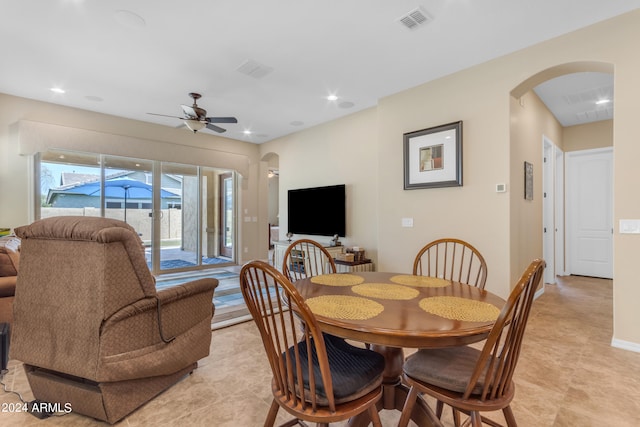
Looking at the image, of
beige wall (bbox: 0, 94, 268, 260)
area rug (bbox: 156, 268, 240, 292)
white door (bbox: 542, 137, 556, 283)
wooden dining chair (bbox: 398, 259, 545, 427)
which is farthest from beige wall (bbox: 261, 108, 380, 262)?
wooden dining chair (bbox: 398, 259, 545, 427)

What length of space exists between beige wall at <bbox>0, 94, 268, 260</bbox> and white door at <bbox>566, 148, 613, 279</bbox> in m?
6.43

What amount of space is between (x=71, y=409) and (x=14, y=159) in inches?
165

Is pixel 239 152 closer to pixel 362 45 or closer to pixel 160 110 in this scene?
pixel 160 110

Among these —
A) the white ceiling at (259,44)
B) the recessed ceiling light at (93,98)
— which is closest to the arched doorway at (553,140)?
the white ceiling at (259,44)

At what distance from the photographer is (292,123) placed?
5.40 m

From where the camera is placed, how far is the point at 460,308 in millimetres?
1364

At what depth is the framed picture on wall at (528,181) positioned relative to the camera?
11.7 ft

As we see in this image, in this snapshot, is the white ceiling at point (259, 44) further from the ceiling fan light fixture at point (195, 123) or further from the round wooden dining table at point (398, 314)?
the round wooden dining table at point (398, 314)

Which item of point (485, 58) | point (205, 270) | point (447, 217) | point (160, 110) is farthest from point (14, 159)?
point (485, 58)

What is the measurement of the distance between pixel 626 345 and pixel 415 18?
Result: 321 cm

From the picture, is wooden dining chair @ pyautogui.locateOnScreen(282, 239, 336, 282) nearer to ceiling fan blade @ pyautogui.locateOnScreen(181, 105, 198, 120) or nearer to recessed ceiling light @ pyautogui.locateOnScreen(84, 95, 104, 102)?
ceiling fan blade @ pyautogui.locateOnScreen(181, 105, 198, 120)

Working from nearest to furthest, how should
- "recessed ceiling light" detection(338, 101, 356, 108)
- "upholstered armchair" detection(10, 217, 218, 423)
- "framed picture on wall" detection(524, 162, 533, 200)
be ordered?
"upholstered armchair" detection(10, 217, 218, 423)
"framed picture on wall" detection(524, 162, 533, 200)
"recessed ceiling light" detection(338, 101, 356, 108)

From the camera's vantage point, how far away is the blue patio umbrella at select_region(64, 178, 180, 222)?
16.5 ft

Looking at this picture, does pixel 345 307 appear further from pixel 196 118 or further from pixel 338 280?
pixel 196 118
